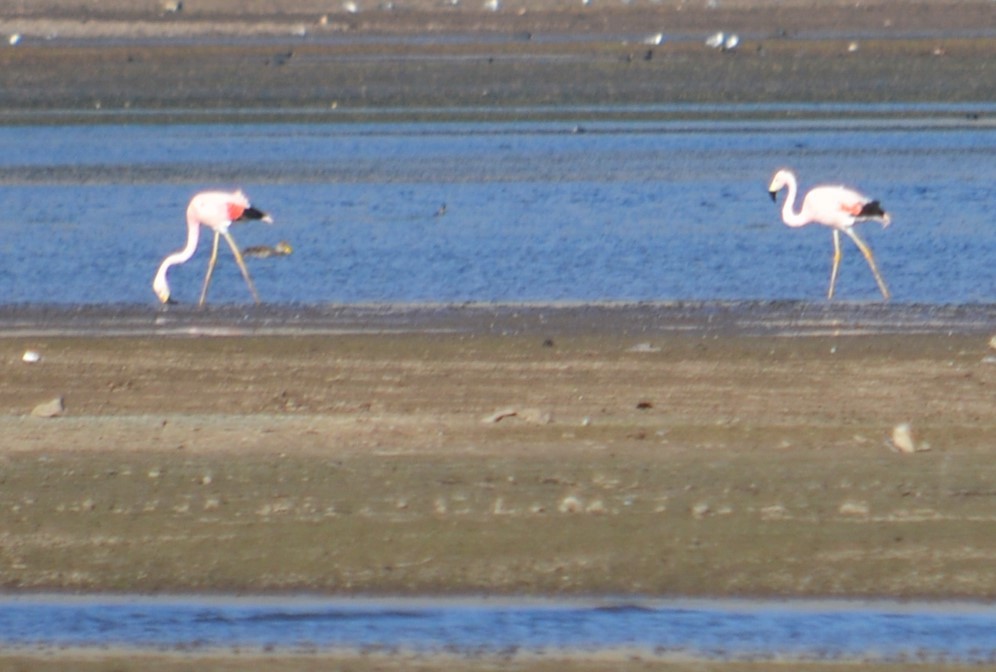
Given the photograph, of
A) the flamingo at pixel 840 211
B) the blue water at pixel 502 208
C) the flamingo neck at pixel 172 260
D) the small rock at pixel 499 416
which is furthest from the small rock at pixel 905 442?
the flamingo neck at pixel 172 260

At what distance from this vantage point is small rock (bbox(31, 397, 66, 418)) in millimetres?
8234

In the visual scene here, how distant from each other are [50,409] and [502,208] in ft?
28.4

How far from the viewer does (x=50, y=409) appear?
325 inches

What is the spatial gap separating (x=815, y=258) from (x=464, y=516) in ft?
24.3

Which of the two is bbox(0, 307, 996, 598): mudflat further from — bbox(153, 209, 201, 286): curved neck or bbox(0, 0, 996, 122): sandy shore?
bbox(0, 0, 996, 122): sandy shore

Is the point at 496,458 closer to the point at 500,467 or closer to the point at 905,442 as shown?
the point at 500,467

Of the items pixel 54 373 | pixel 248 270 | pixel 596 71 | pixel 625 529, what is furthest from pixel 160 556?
pixel 596 71

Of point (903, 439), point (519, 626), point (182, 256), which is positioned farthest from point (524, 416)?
point (182, 256)

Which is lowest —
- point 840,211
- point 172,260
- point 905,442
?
point 905,442

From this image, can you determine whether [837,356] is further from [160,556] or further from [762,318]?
[160,556]

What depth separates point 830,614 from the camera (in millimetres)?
5672

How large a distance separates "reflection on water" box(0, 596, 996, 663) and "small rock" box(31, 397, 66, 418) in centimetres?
232

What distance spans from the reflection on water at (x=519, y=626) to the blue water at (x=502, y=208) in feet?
19.2

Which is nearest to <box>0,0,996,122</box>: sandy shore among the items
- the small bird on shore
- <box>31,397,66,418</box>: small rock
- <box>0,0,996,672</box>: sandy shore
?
the small bird on shore
